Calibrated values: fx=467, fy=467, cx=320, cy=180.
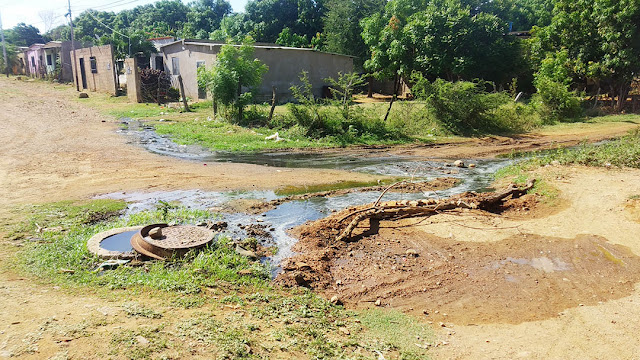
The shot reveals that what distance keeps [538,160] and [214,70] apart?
10.8 meters

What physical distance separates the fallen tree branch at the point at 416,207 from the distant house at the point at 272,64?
50.7 ft

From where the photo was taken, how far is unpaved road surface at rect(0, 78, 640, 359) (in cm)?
422

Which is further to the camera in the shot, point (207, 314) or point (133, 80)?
point (133, 80)

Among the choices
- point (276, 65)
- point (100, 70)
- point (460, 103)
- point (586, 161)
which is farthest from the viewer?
point (100, 70)

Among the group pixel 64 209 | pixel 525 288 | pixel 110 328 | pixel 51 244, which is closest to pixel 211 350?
pixel 110 328

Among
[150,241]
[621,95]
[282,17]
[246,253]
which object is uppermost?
[282,17]

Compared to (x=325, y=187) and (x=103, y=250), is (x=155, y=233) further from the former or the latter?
(x=325, y=187)

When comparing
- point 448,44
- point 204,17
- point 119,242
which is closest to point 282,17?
point 204,17

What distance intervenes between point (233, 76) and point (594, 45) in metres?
16.6

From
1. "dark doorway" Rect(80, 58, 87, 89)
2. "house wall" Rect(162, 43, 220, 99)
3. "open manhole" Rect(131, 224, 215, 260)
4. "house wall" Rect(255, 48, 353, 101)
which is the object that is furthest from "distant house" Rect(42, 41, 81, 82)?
"open manhole" Rect(131, 224, 215, 260)

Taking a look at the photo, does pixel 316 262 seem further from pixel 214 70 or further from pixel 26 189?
pixel 214 70

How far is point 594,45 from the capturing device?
69.8 feet

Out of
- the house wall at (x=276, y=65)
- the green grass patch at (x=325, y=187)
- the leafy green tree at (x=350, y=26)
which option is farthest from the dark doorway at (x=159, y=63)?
the green grass patch at (x=325, y=187)

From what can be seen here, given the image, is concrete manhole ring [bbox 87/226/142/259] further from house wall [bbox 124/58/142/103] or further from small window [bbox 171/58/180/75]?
small window [bbox 171/58/180/75]
